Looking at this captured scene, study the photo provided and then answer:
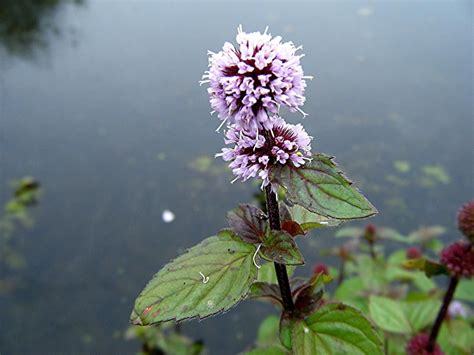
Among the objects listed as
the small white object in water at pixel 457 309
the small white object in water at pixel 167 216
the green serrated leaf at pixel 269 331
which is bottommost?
the small white object in water at pixel 457 309

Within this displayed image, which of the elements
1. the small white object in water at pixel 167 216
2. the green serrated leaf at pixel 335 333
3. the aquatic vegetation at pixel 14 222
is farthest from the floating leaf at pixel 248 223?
the aquatic vegetation at pixel 14 222

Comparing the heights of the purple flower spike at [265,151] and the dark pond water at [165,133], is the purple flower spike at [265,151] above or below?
below

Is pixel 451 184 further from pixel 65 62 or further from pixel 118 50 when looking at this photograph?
pixel 65 62

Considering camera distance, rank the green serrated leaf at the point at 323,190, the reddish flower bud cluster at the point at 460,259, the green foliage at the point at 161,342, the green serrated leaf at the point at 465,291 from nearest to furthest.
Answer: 1. the green serrated leaf at the point at 323,190
2. the reddish flower bud cluster at the point at 460,259
3. the green serrated leaf at the point at 465,291
4. the green foliage at the point at 161,342

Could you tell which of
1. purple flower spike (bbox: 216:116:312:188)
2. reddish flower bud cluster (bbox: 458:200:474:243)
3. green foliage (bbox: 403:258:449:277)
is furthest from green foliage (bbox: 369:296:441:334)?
purple flower spike (bbox: 216:116:312:188)

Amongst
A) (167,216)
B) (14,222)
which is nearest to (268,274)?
(167,216)

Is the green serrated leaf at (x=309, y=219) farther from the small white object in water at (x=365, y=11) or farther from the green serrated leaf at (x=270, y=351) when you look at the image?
the small white object in water at (x=365, y=11)
